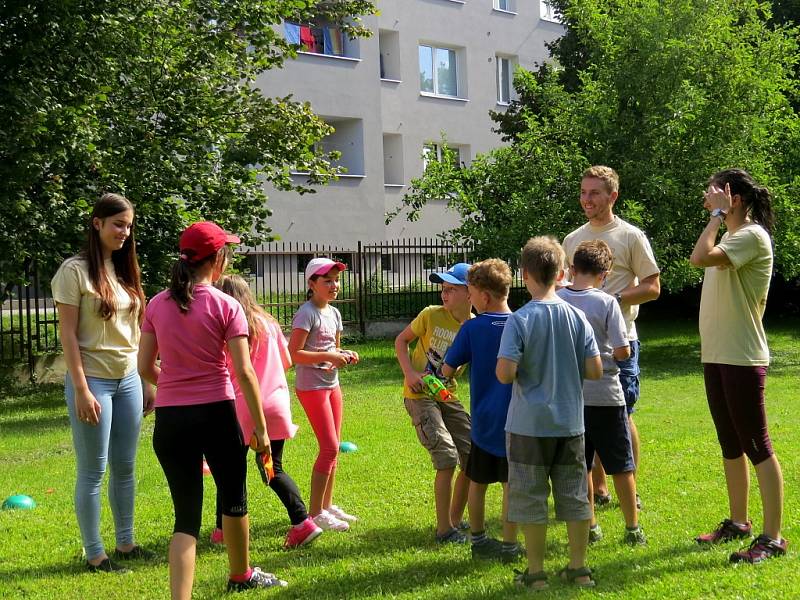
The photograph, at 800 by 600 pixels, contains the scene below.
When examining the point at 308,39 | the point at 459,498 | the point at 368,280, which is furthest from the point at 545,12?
the point at 459,498

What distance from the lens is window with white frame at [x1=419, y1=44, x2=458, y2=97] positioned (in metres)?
28.5

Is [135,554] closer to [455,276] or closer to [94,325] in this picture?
[94,325]

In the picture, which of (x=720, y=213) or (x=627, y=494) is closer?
(x=720, y=213)

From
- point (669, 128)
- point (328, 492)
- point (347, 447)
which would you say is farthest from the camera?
point (669, 128)

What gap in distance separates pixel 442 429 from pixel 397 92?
23.2 metres

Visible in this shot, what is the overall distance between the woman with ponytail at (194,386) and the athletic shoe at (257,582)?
0.48 m

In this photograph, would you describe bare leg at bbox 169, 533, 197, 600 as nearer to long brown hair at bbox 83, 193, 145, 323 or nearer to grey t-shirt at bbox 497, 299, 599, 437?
long brown hair at bbox 83, 193, 145, 323

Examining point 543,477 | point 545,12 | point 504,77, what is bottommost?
point 543,477

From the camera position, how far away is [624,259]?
566 cm

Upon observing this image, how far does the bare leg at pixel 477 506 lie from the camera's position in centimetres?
499

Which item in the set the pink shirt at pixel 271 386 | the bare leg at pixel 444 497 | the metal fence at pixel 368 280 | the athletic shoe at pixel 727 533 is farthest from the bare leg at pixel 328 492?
the metal fence at pixel 368 280

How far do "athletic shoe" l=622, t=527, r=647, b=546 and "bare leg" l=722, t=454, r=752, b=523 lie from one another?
19.9 inches

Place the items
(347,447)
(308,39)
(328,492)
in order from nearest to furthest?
(328,492)
(347,447)
(308,39)

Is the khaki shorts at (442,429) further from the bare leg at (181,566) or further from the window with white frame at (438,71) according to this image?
the window with white frame at (438,71)
